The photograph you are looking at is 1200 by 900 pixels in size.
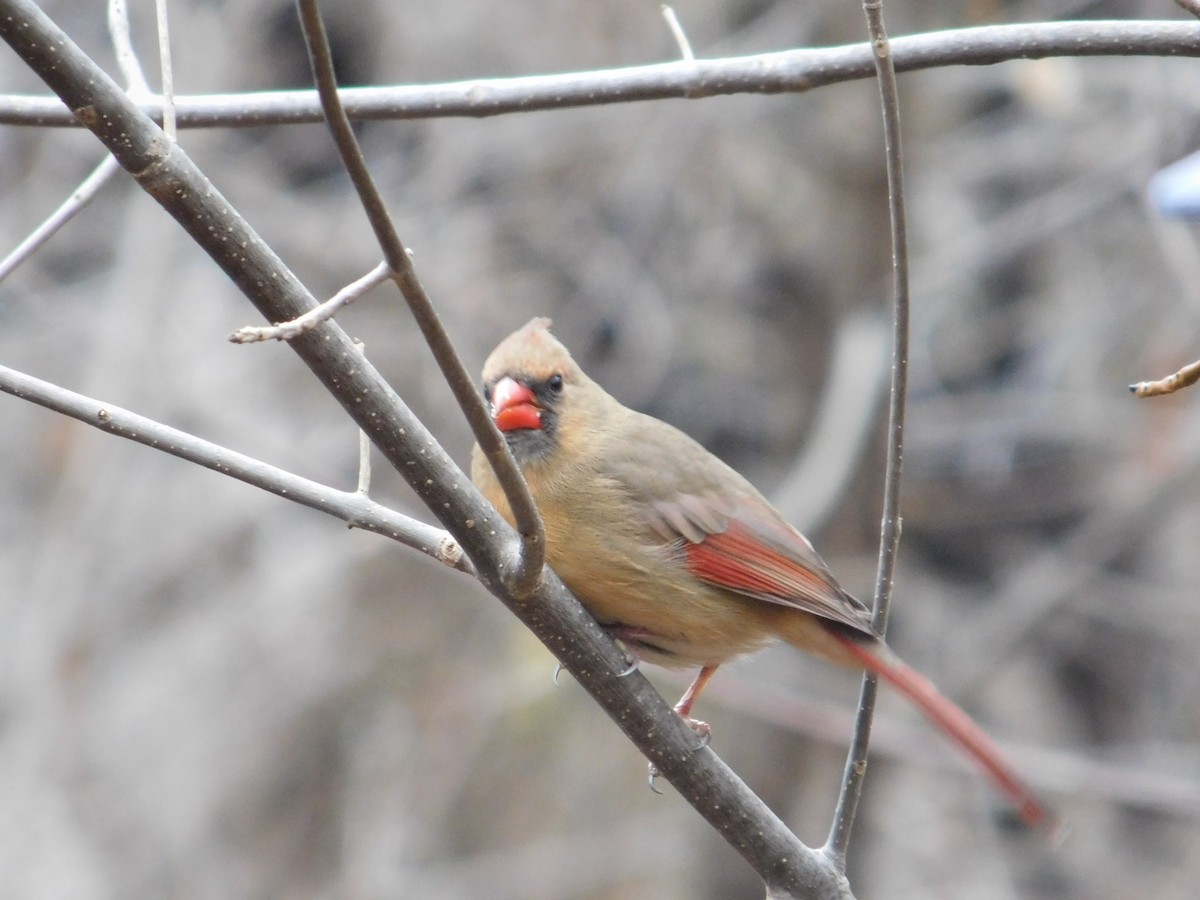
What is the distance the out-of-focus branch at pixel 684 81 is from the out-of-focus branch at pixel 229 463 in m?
0.65

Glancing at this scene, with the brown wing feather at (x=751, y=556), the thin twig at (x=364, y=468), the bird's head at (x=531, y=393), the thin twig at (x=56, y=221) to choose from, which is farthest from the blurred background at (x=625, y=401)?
the thin twig at (x=364, y=468)

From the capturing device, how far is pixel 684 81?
274cm

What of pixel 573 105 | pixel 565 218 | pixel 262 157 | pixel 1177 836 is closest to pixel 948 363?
pixel 565 218

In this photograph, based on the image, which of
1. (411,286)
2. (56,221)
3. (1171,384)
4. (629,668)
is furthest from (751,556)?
(411,286)

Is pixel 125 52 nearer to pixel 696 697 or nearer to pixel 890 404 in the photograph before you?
pixel 890 404

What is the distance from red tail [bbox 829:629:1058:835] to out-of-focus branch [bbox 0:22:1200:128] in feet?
3.72

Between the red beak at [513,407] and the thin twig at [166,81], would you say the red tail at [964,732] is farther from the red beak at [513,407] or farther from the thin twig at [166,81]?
the thin twig at [166,81]

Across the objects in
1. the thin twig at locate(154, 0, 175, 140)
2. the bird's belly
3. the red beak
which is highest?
the thin twig at locate(154, 0, 175, 140)

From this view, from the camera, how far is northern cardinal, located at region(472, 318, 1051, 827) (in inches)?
123

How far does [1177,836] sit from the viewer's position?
297 inches

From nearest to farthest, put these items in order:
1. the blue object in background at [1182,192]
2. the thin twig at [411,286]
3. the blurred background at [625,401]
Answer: the thin twig at [411,286] → the blue object in background at [1182,192] → the blurred background at [625,401]

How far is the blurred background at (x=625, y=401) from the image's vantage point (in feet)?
19.7

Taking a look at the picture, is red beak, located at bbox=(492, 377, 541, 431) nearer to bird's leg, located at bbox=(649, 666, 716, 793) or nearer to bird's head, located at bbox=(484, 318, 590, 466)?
bird's head, located at bbox=(484, 318, 590, 466)

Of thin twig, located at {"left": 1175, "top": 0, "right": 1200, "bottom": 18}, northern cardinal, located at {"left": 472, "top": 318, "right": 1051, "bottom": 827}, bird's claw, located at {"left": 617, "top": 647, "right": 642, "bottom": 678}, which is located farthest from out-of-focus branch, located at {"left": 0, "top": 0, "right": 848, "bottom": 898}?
thin twig, located at {"left": 1175, "top": 0, "right": 1200, "bottom": 18}
